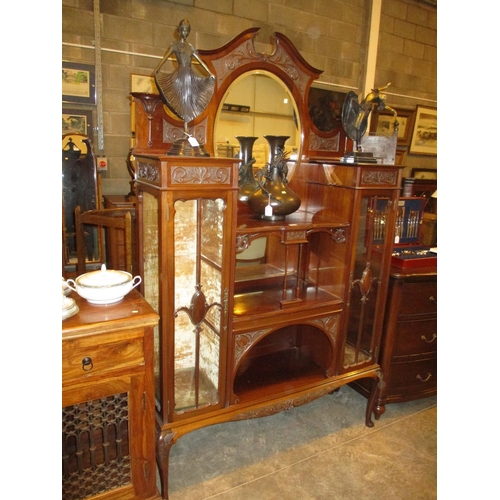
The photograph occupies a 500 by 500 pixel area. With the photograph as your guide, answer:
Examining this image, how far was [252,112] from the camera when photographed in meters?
1.92

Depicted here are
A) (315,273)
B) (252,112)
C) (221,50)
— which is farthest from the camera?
(315,273)

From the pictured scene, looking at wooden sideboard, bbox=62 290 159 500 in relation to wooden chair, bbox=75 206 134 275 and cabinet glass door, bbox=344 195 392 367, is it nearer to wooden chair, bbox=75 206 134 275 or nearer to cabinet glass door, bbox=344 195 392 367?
wooden chair, bbox=75 206 134 275

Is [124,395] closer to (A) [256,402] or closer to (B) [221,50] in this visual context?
(A) [256,402]

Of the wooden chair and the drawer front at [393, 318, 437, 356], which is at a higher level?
the wooden chair

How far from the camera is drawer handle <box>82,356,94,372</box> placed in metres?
1.27

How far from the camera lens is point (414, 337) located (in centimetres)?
218

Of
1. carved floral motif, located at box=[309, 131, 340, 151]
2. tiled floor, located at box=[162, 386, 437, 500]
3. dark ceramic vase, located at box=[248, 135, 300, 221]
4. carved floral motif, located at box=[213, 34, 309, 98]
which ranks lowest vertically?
tiled floor, located at box=[162, 386, 437, 500]

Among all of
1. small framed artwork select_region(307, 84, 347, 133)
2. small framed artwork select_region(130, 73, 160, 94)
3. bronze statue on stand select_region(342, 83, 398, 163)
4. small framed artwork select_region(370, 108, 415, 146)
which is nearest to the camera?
bronze statue on stand select_region(342, 83, 398, 163)

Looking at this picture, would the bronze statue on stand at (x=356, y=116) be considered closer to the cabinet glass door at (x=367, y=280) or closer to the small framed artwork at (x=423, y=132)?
the cabinet glass door at (x=367, y=280)

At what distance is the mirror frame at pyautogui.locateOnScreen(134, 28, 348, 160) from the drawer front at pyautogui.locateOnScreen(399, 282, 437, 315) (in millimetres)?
807

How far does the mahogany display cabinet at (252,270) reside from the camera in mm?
1526

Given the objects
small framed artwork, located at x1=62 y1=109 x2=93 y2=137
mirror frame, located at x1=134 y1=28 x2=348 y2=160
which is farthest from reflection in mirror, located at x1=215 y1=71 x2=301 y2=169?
small framed artwork, located at x1=62 y1=109 x2=93 y2=137
